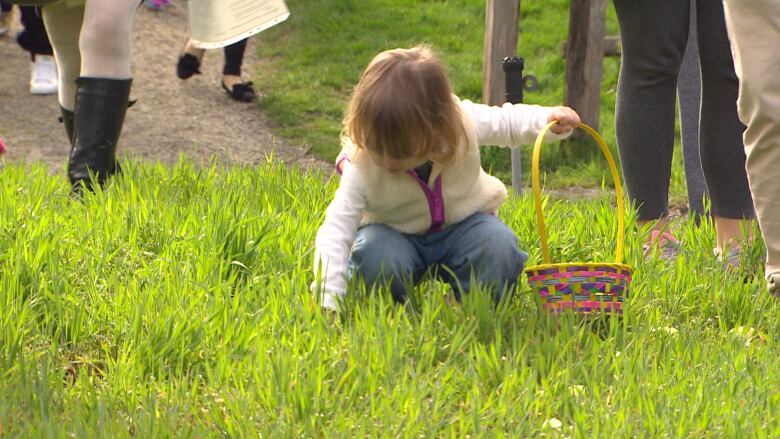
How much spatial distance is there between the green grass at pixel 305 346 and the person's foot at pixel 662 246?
0.06 meters

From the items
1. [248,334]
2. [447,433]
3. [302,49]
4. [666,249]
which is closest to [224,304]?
[248,334]

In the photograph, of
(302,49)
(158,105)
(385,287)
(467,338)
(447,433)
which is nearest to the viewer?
(447,433)

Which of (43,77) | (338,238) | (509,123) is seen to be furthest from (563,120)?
(43,77)

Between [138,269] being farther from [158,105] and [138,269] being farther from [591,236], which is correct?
[158,105]

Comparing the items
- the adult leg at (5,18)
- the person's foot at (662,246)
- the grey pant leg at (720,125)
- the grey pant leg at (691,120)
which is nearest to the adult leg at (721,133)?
the grey pant leg at (720,125)

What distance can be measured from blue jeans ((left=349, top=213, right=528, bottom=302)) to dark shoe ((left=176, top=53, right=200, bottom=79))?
14.5ft

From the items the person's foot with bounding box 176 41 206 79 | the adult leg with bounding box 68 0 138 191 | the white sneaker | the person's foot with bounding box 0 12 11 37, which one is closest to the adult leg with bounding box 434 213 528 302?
the adult leg with bounding box 68 0 138 191

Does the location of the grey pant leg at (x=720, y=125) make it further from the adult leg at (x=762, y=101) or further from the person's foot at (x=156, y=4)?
the person's foot at (x=156, y=4)

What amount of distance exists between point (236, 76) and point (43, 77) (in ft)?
3.92

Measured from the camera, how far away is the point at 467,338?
246cm

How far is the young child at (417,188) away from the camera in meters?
2.66

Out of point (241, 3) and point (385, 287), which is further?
point (241, 3)

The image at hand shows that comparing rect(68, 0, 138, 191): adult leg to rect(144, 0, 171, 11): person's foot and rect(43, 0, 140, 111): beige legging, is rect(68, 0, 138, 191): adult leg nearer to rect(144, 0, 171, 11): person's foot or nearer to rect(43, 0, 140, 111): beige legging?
rect(43, 0, 140, 111): beige legging

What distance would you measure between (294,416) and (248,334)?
1.29ft
